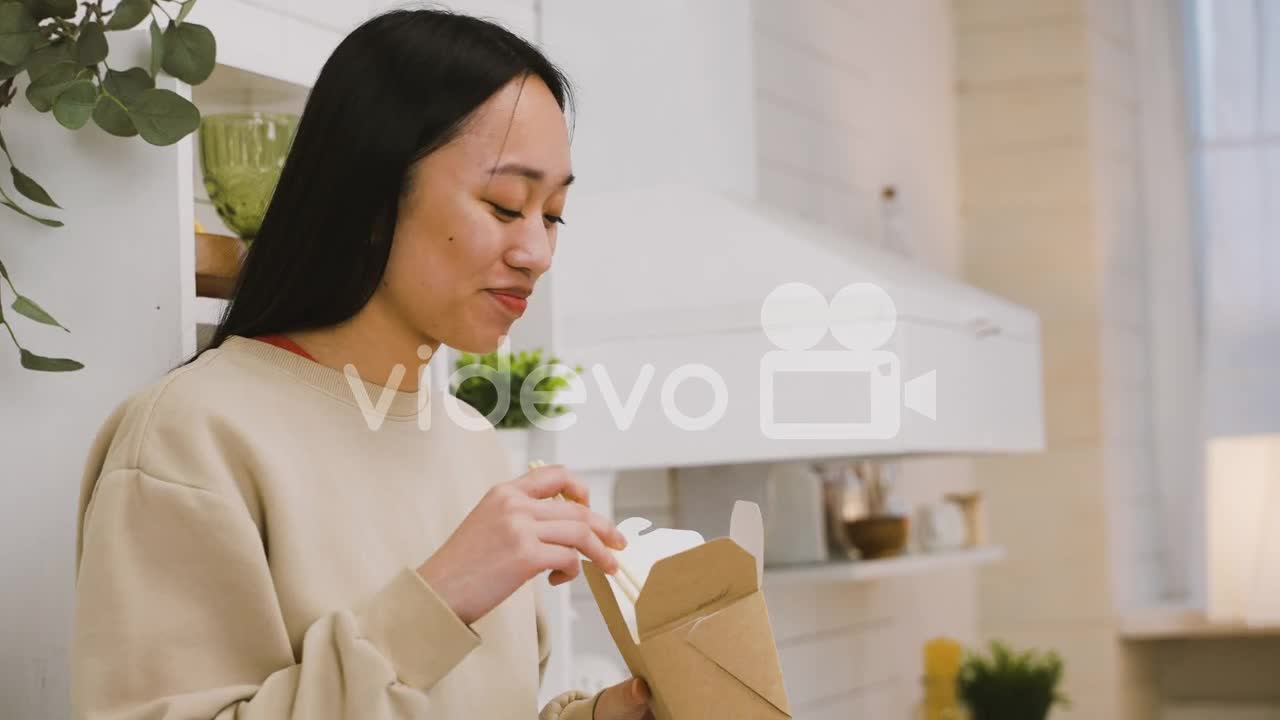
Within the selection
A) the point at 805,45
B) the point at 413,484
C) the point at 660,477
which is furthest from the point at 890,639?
the point at 413,484

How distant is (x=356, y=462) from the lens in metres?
1.03

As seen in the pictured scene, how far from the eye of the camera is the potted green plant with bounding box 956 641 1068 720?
3.39 m

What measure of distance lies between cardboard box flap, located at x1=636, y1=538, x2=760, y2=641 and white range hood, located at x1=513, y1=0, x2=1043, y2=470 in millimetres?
1145

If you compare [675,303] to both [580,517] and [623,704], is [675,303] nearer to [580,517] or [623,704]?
[623,704]

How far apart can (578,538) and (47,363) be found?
0.44m

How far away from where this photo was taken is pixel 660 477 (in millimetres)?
2674

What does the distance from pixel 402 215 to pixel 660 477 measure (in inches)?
67.1

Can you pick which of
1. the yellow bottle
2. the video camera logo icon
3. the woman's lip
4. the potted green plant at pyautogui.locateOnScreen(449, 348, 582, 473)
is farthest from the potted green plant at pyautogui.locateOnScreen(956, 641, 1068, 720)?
the woman's lip

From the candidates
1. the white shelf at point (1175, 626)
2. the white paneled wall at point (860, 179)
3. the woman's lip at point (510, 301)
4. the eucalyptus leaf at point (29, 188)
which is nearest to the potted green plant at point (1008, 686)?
the white paneled wall at point (860, 179)

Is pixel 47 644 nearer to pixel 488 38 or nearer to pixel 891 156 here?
pixel 488 38

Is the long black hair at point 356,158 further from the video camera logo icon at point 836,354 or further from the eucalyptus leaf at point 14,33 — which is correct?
the video camera logo icon at point 836,354

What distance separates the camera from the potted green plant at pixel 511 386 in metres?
1.76

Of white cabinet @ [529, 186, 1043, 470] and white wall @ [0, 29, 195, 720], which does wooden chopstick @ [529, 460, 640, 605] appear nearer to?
white wall @ [0, 29, 195, 720]

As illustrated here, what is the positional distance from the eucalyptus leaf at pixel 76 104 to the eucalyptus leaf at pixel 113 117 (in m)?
0.01
